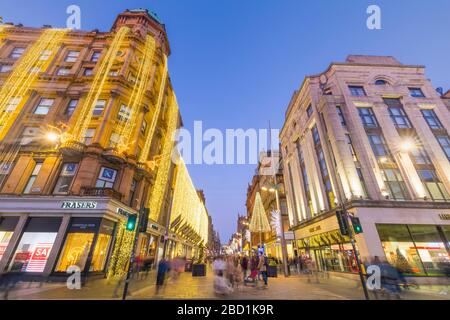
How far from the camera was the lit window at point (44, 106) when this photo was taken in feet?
62.7

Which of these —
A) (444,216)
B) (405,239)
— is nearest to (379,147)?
(444,216)

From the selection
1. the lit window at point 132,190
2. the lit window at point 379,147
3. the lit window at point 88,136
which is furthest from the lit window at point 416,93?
the lit window at point 88,136

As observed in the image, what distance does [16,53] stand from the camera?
22.8 m

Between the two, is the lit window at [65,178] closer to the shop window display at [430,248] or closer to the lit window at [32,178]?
the lit window at [32,178]

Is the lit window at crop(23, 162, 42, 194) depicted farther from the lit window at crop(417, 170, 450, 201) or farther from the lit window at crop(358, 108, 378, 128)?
the lit window at crop(417, 170, 450, 201)

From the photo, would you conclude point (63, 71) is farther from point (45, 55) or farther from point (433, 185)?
point (433, 185)

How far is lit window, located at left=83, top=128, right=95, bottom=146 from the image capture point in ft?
57.4

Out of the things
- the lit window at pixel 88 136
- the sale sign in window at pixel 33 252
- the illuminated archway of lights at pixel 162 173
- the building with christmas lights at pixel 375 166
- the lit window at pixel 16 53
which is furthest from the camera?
the lit window at pixel 16 53

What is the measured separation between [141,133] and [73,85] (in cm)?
883

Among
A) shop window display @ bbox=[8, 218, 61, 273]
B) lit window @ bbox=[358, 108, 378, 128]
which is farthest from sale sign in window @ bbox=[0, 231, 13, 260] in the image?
lit window @ bbox=[358, 108, 378, 128]

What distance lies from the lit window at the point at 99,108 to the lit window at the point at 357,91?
28.8 meters

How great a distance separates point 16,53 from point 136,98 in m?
16.8
